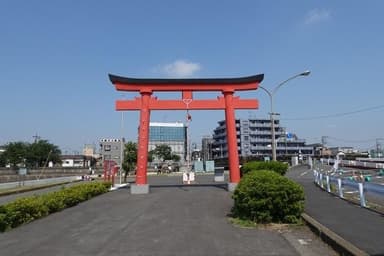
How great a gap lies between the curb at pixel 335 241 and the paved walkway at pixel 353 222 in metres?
0.18

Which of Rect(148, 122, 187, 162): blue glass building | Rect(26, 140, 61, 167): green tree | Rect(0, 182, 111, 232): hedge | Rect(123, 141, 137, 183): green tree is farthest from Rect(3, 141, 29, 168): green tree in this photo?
Rect(0, 182, 111, 232): hedge

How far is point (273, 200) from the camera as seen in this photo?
10.4 m

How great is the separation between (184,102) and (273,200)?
43.4 feet

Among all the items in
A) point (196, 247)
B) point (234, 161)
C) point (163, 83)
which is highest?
point (163, 83)

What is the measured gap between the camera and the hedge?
1135 cm

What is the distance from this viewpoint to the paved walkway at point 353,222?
7.42 m

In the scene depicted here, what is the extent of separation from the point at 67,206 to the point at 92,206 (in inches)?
40.6

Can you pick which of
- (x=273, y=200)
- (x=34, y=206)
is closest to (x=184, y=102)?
(x=34, y=206)

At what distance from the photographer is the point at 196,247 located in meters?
7.91

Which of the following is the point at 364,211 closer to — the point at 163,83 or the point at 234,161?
the point at 234,161

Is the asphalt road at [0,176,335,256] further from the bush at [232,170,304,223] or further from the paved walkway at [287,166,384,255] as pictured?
the bush at [232,170,304,223]

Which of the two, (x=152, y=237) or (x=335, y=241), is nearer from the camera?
(x=335, y=241)

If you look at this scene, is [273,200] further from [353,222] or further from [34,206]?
[34,206]

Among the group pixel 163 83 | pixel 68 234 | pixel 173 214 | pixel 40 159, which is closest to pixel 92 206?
pixel 173 214
